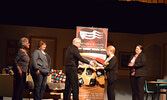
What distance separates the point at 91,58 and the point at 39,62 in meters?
1.22

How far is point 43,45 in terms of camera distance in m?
6.62

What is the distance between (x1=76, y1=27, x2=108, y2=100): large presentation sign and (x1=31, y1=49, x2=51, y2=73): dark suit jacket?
2.74 ft

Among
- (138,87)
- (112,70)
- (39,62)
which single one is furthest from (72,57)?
(138,87)

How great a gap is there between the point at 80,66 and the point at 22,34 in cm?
931

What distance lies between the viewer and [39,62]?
6.54 m

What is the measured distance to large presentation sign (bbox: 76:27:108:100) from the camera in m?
6.98

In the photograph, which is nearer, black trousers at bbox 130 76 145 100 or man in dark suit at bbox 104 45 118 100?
man in dark suit at bbox 104 45 118 100

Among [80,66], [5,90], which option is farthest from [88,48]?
[5,90]

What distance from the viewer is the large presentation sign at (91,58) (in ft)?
22.9

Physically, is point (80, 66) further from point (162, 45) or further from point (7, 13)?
point (162, 45)

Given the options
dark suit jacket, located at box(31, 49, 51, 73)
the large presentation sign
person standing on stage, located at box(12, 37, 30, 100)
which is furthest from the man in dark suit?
person standing on stage, located at box(12, 37, 30, 100)

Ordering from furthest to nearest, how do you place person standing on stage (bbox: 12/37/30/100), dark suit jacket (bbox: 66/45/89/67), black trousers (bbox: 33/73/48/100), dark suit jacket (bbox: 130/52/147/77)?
dark suit jacket (bbox: 130/52/147/77) < black trousers (bbox: 33/73/48/100) < dark suit jacket (bbox: 66/45/89/67) < person standing on stage (bbox: 12/37/30/100)

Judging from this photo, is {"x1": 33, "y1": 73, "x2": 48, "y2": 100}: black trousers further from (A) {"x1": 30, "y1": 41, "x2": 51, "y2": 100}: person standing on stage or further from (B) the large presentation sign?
(B) the large presentation sign

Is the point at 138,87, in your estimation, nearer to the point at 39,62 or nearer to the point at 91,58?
the point at 91,58
